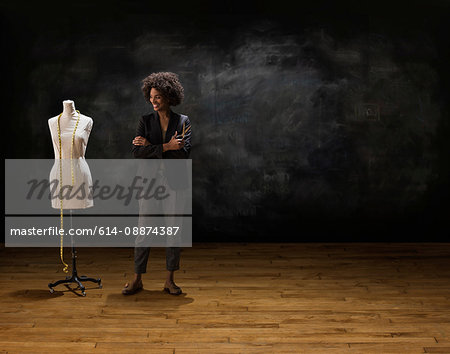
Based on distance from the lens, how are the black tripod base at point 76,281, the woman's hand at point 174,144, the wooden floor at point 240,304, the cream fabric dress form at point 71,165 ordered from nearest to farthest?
the wooden floor at point 240,304 < the woman's hand at point 174,144 < the cream fabric dress form at point 71,165 < the black tripod base at point 76,281

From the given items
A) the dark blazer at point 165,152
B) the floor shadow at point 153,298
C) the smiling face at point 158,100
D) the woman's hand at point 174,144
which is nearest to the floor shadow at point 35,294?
the floor shadow at point 153,298

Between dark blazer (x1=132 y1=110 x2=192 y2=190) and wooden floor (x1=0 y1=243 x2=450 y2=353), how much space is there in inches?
34.4

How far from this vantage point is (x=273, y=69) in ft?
20.4

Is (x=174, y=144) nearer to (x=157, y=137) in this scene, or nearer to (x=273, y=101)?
(x=157, y=137)

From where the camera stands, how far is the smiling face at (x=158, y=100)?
172 inches

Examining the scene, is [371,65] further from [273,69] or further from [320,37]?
[273,69]

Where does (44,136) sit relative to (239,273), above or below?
above

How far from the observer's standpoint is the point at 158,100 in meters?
4.37

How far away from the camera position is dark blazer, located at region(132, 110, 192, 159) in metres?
4.32

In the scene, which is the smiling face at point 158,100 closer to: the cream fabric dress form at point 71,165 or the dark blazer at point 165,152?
the dark blazer at point 165,152

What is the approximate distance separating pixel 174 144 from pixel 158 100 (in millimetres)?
349

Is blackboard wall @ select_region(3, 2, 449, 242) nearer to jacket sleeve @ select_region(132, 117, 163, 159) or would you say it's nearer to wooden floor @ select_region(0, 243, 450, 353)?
wooden floor @ select_region(0, 243, 450, 353)

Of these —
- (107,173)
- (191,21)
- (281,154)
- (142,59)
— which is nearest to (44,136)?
(107,173)

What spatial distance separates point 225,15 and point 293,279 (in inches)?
109
